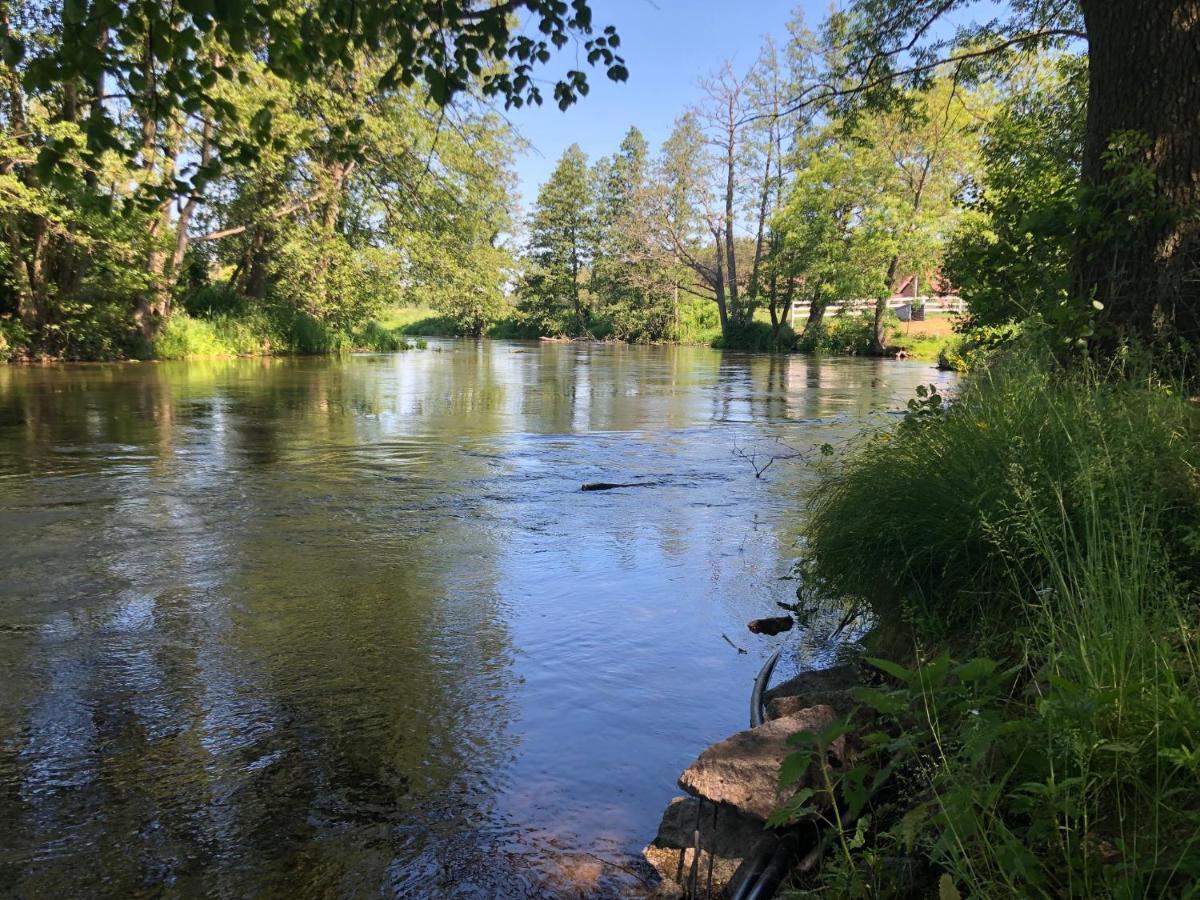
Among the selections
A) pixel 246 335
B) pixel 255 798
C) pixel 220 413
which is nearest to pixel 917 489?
pixel 255 798

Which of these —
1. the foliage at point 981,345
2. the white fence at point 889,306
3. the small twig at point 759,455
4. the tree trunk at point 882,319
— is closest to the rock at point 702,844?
the foliage at point 981,345

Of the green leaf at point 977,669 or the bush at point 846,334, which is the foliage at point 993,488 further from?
the bush at point 846,334

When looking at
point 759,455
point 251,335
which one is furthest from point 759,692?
point 251,335

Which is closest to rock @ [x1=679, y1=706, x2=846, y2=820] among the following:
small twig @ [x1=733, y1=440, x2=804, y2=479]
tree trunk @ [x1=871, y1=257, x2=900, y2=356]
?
small twig @ [x1=733, y1=440, x2=804, y2=479]

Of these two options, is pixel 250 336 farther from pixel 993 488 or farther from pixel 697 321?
pixel 697 321

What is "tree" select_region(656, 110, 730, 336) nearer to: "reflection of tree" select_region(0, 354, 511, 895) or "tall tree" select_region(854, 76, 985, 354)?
"tall tree" select_region(854, 76, 985, 354)

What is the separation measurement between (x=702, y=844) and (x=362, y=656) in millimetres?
2247

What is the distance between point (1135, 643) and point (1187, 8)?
4598 millimetres

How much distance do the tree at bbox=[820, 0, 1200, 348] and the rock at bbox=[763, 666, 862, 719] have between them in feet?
9.04

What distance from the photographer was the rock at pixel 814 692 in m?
3.32

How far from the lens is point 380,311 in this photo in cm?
3616

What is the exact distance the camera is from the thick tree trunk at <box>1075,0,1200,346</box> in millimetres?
4898

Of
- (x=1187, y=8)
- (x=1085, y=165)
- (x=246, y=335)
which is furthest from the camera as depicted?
(x=246, y=335)

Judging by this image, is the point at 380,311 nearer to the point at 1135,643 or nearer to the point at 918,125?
the point at 918,125
